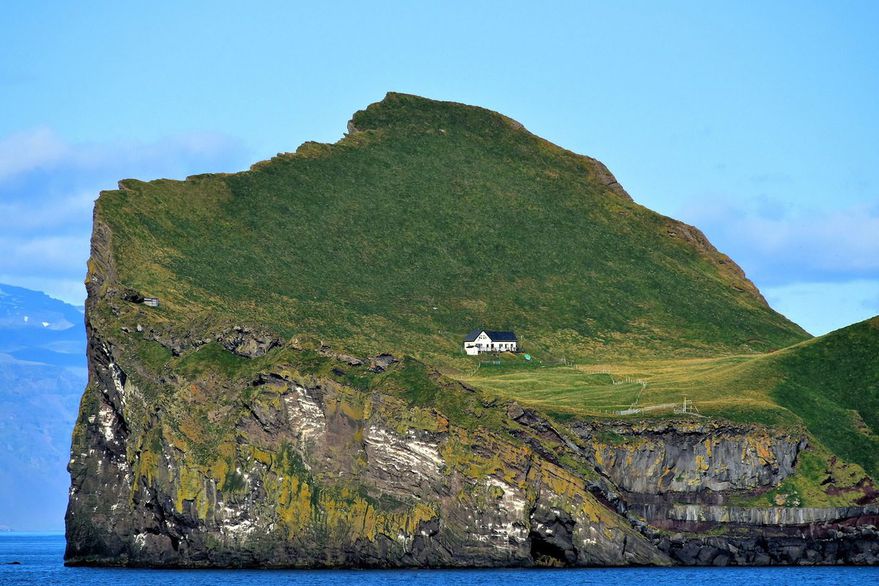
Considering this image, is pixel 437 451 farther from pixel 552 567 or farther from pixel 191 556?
pixel 191 556

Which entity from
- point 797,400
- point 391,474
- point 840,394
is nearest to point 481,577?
point 391,474

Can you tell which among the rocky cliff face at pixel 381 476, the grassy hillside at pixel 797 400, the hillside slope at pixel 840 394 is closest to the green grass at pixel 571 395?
the grassy hillside at pixel 797 400

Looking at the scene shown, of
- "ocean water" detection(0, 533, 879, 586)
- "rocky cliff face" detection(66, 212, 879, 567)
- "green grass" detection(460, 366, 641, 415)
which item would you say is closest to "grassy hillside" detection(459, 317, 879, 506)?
"green grass" detection(460, 366, 641, 415)

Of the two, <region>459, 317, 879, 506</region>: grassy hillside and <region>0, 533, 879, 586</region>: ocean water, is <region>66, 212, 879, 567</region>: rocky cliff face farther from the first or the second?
<region>459, 317, 879, 506</region>: grassy hillside

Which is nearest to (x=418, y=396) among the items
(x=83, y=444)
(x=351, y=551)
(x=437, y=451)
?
(x=437, y=451)

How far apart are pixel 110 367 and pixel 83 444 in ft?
28.8

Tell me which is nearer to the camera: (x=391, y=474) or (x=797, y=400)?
(x=391, y=474)

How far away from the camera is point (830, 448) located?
171 meters

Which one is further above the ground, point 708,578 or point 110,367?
point 110,367

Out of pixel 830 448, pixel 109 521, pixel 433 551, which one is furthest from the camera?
pixel 830 448

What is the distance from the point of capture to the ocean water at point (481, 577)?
124 meters

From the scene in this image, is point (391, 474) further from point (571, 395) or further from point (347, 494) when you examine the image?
point (571, 395)

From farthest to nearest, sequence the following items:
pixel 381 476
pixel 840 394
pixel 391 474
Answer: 1. pixel 840 394
2. pixel 381 476
3. pixel 391 474

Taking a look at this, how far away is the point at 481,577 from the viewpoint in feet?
Result: 421
